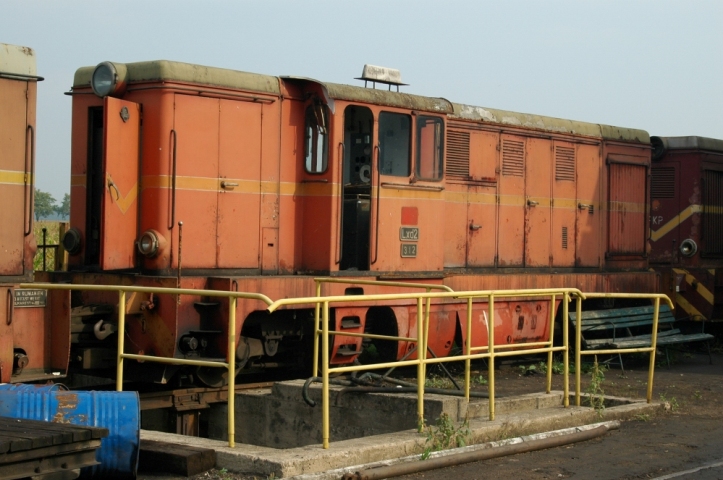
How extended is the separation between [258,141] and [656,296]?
474 cm

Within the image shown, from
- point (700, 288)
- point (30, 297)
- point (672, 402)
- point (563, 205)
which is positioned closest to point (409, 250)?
point (672, 402)

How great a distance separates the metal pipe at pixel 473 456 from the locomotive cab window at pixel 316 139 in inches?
183

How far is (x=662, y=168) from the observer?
17.6 metres

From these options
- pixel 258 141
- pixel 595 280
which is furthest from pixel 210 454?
pixel 595 280

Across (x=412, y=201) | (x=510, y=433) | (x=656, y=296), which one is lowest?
(x=510, y=433)

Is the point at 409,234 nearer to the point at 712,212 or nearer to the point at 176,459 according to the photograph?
the point at 176,459

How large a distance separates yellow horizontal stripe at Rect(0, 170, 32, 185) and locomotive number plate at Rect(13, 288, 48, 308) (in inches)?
36.9

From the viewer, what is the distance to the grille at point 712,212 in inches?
680

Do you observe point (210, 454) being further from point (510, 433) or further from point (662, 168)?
point (662, 168)

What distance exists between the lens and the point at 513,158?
46.6 feet

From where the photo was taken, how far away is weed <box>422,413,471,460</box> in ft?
24.0

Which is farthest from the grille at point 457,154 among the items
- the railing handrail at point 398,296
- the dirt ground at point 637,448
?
the railing handrail at point 398,296

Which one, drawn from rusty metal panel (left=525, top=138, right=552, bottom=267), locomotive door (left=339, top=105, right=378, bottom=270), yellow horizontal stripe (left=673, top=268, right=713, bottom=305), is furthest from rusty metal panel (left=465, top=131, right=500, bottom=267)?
yellow horizontal stripe (left=673, top=268, right=713, bottom=305)

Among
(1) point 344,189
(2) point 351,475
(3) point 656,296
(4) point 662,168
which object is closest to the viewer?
(2) point 351,475
